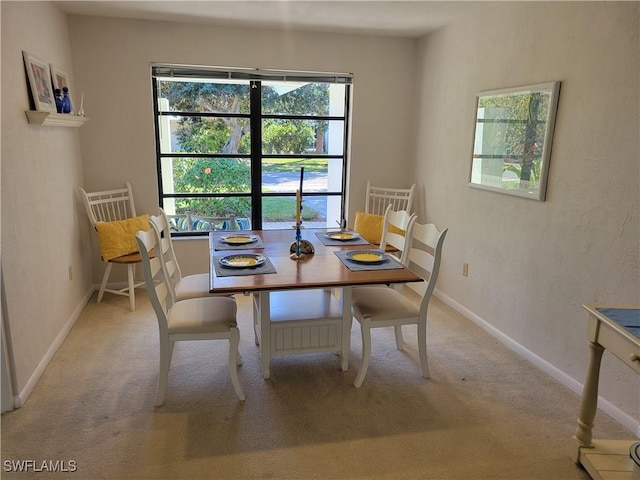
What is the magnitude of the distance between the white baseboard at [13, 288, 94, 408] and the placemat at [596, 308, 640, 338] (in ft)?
8.93

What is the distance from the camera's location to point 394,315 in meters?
2.48

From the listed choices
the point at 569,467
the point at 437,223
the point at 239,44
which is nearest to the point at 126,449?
the point at 569,467

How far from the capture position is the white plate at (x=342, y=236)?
2.93m

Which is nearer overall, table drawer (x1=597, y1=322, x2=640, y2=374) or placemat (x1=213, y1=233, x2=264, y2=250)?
table drawer (x1=597, y1=322, x2=640, y2=374)

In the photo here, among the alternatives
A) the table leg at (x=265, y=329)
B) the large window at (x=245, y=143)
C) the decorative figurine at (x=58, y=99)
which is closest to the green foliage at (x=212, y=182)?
the large window at (x=245, y=143)

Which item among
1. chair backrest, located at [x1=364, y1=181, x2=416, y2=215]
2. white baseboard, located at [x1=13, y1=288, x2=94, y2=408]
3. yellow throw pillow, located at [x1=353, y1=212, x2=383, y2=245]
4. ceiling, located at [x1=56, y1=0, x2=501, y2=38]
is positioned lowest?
white baseboard, located at [x1=13, y1=288, x2=94, y2=408]

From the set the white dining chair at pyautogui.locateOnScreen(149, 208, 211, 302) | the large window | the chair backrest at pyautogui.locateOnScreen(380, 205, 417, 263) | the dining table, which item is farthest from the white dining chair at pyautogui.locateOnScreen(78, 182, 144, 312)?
the chair backrest at pyautogui.locateOnScreen(380, 205, 417, 263)

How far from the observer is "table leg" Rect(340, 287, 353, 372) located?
2465mm

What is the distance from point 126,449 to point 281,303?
3.62 ft

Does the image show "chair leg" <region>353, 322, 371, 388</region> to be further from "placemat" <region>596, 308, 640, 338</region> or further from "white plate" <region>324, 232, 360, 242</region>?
"placemat" <region>596, 308, 640, 338</region>

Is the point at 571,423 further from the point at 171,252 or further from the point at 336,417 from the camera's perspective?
the point at 171,252

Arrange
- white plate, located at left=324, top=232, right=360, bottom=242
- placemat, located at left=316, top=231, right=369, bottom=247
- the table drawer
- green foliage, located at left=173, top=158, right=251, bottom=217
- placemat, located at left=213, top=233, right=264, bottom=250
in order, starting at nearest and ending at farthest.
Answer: the table drawer, placemat, located at left=213, top=233, right=264, bottom=250, placemat, located at left=316, top=231, right=369, bottom=247, white plate, located at left=324, top=232, right=360, bottom=242, green foliage, located at left=173, top=158, right=251, bottom=217

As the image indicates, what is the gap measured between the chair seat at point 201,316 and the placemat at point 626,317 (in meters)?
1.68

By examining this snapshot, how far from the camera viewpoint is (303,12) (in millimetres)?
3258
